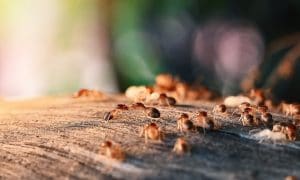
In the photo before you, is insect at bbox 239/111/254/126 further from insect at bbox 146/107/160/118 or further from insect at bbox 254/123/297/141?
insect at bbox 146/107/160/118

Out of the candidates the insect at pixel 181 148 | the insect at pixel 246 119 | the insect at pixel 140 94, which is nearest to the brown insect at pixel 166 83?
the insect at pixel 140 94

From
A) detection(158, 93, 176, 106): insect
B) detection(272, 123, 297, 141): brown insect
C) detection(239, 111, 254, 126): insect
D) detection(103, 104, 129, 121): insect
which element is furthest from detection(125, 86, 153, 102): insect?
detection(272, 123, 297, 141): brown insect

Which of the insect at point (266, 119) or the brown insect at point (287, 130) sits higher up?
the insect at point (266, 119)

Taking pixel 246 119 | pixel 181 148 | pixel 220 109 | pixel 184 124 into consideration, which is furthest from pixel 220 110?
pixel 181 148

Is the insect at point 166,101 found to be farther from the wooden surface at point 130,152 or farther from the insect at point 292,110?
the insect at point 292,110

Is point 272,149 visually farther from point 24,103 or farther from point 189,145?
point 24,103

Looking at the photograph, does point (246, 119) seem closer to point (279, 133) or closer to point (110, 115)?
point (279, 133)

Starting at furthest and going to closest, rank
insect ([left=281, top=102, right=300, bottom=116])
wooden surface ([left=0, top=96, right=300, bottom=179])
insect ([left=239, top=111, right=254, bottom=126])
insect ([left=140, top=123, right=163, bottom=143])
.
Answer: insect ([left=281, top=102, right=300, bottom=116]) < insect ([left=239, top=111, right=254, bottom=126]) < insect ([left=140, top=123, right=163, bottom=143]) < wooden surface ([left=0, top=96, right=300, bottom=179])
